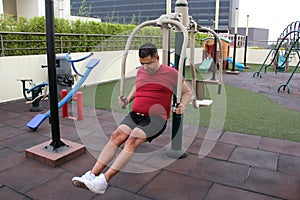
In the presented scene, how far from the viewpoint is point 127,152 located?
6.75ft

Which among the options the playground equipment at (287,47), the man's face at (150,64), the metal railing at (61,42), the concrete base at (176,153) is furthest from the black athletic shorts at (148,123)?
the playground equipment at (287,47)

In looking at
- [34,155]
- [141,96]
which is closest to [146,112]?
[141,96]

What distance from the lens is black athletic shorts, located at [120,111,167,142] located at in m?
2.22

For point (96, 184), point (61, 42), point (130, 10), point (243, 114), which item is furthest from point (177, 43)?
point (130, 10)

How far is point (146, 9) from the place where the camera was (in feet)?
148

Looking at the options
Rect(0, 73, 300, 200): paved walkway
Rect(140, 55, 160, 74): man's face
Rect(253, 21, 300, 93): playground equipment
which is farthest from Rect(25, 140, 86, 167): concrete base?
Rect(253, 21, 300, 93): playground equipment

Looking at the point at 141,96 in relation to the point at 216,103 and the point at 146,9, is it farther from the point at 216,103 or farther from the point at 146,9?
the point at 146,9

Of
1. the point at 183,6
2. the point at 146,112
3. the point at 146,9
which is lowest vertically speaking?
the point at 146,112

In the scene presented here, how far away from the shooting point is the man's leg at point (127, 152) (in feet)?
6.66

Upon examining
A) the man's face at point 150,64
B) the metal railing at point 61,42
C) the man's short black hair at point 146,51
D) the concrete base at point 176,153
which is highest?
the metal railing at point 61,42

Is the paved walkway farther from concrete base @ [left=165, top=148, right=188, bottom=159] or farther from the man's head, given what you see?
the man's head

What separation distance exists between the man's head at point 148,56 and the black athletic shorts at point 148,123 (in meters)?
0.42

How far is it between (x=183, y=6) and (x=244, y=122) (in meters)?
2.25

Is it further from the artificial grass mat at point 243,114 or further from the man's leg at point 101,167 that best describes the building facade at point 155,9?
the man's leg at point 101,167
